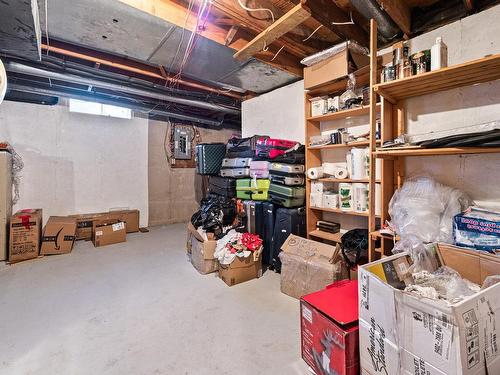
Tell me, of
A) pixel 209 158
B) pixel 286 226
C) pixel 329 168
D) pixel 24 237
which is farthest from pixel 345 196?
pixel 24 237

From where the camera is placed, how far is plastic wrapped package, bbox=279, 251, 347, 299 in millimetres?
→ 1931

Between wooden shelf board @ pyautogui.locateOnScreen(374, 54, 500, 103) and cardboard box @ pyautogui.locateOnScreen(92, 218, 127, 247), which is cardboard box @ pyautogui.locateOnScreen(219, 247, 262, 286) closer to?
wooden shelf board @ pyautogui.locateOnScreen(374, 54, 500, 103)

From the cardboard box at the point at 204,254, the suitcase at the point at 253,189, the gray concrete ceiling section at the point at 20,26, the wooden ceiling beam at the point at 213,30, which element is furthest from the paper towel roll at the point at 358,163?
the gray concrete ceiling section at the point at 20,26

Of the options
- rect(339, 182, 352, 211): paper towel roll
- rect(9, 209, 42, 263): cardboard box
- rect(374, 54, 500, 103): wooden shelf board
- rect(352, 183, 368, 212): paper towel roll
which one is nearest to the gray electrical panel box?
rect(9, 209, 42, 263): cardboard box

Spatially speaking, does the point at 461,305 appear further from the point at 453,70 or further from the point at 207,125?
the point at 207,125

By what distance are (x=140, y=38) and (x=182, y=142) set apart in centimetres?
339

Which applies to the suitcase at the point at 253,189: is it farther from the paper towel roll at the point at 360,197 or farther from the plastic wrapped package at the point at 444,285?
the plastic wrapped package at the point at 444,285

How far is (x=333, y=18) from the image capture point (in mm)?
1885

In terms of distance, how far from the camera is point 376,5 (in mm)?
1695

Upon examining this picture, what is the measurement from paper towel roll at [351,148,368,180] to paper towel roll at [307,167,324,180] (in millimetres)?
359

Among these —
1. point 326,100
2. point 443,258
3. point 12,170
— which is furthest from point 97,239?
point 443,258

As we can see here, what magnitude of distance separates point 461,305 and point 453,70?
1396mm

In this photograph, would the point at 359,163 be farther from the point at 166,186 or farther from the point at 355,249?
the point at 166,186

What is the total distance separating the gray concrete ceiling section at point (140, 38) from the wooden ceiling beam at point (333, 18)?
2.51 feet
